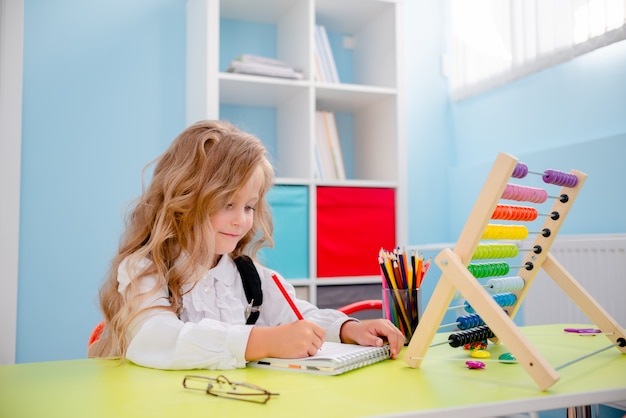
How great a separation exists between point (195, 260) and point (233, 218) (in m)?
0.12

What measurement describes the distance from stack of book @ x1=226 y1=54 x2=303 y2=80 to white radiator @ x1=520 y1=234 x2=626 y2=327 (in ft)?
3.67

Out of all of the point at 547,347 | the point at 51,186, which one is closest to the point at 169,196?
the point at 547,347

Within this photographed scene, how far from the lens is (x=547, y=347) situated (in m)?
1.14

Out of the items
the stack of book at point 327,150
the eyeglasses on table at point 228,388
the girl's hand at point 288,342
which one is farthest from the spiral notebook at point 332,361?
the stack of book at point 327,150

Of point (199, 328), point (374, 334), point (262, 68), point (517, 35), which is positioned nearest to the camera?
point (199, 328)

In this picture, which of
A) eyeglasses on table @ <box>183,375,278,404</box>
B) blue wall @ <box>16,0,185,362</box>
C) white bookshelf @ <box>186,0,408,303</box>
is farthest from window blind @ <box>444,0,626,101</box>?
eyeglasses on table @ <box>183,375,278,404</box>

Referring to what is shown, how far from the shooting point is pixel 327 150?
100 inches

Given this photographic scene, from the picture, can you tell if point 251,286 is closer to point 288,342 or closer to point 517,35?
point 288,342

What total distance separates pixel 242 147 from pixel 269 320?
430mm

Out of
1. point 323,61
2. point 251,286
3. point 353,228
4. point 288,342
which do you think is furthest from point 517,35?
point 288,342

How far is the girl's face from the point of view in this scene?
1324mm

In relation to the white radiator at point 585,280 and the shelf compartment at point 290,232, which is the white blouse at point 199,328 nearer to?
the shelf compartment at point 290,232

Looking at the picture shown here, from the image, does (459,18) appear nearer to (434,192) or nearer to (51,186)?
(434,192)

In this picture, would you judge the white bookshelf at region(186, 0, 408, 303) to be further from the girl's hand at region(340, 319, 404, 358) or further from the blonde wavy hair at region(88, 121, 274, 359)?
the girl's hand at region(340, 319, 404, 358)
